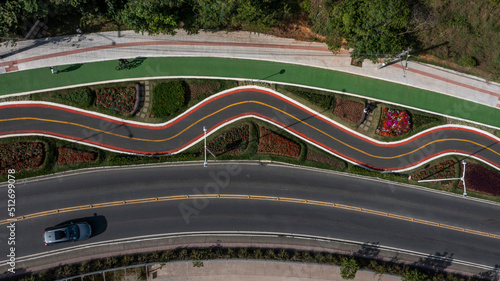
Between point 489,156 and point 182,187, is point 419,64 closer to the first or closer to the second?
point 489,156

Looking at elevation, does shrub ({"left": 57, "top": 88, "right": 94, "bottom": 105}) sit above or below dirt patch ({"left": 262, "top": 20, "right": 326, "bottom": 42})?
below

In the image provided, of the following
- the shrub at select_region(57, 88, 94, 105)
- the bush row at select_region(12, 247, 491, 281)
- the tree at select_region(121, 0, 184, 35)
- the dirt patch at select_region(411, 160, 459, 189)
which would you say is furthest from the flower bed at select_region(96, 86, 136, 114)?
the dirt patch at select_region(411, 160, 459, 189)

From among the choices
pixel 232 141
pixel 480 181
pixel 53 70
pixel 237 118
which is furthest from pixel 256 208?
pixel 53 70

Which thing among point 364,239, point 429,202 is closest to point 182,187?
point 364,239

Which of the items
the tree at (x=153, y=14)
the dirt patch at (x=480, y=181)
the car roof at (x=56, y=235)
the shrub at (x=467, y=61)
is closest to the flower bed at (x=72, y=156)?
the car roof at (x=56, y=235)

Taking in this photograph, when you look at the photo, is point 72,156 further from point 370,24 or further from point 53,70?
point 370,24

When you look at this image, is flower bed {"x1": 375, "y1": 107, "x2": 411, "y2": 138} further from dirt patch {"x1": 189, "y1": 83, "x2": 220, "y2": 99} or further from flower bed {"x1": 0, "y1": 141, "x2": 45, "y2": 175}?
flower bed {"x1": 0, "y1": 141, "x2": 45, "y2": 175}
